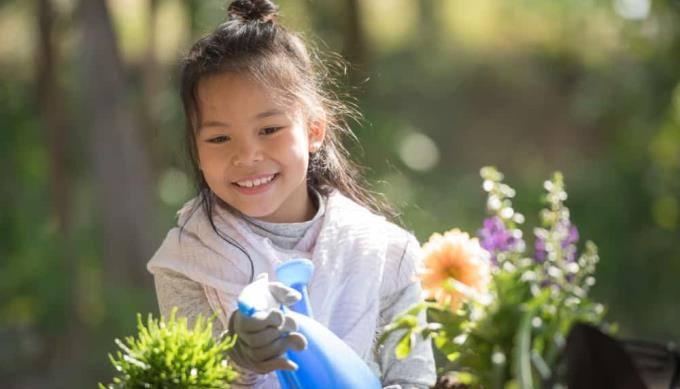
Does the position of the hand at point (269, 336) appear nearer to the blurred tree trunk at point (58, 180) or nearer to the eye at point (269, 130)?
the eye at point (269, 130)

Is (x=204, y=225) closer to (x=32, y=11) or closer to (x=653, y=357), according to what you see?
(x=653, y=357)

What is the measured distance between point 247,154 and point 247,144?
0.05 feet

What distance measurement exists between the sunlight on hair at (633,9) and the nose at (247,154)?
219 inches

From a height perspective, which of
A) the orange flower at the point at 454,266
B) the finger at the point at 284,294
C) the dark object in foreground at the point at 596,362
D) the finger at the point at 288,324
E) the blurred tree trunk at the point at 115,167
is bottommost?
the dark object in foreground at the point at 596,362

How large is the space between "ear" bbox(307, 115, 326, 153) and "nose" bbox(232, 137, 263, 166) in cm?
19

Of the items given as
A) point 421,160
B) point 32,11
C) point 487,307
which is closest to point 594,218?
point 421,160

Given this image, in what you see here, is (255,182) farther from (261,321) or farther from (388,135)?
(388,135)

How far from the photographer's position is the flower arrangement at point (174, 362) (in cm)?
135

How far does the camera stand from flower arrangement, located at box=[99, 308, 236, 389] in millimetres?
1346

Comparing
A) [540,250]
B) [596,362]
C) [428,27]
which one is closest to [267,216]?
[540,250]

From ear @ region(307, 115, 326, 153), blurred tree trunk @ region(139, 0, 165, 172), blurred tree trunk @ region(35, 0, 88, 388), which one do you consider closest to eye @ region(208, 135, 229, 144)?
ear @ region(307, 115, 326, 153)

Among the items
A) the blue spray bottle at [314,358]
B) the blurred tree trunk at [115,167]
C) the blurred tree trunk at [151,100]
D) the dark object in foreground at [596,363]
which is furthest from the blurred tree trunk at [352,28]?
the dark object in foreground at [596,363]

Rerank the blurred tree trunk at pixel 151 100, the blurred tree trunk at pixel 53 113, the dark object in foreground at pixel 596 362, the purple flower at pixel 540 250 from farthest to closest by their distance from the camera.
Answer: the blurred tree trunk at pixel 151 100, the blurred tree trunk at pixel 53 113, the purple flower at pixel 540 250, the dark object in foreground at pixel 596 362

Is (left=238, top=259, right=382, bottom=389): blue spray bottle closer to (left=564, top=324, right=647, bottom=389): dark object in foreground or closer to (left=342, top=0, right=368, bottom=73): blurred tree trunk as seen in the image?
(left=564, top=324, right=647, bottom=389): dark object in foreground
